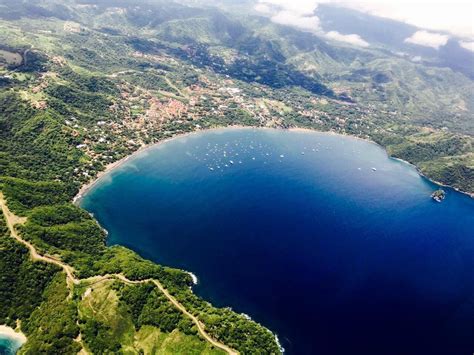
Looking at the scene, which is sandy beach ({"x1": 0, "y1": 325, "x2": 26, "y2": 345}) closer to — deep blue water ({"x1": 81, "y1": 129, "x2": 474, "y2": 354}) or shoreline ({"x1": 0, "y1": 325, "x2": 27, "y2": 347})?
shoreline ({"x1": 0, "y1": 325, "x2": 27, "y2": 347})

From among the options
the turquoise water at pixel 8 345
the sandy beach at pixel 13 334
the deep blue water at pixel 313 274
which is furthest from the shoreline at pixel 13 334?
the deep blue water at pixel 313 274

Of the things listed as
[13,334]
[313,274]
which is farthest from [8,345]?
[313,274]

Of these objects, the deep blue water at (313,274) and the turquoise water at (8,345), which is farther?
the deep blue water at (313,274)

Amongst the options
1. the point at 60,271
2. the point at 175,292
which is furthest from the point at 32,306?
the point at 175,292

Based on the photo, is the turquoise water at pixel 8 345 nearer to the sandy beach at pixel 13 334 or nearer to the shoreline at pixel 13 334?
the shoreline at pixel 13 334

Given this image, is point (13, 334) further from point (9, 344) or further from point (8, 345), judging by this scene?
point (8, 345)

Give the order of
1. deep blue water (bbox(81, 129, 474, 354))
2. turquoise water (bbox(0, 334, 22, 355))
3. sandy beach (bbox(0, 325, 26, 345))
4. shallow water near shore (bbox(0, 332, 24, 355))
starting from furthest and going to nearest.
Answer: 1. deep blue water (bbox(81, 129, 474, 354))
2. sandy beach (bbox(0, 325, 26, 345))
3. shallow water near shore (bbox(0, 332, 24, 355))
4. turquoise water (bbox(0, 334, 22, 355))

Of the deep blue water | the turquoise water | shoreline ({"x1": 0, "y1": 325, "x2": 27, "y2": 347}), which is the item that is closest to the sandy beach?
shoreline ({"x1": 0, "y1": 325, "x2": 27, "y2": 347})
